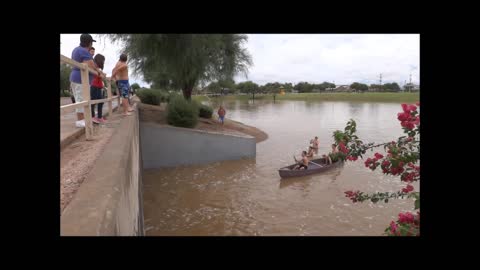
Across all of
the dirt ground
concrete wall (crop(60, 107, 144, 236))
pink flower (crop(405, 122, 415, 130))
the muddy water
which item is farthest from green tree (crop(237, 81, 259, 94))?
concrete wall (crop(60, 107, 144, 236))

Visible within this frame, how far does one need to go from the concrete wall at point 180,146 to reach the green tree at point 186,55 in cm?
332

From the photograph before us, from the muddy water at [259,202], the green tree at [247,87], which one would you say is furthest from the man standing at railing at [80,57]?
the green tree at [247,87]

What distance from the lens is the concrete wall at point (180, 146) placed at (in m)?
14.1

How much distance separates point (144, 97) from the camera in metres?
24.4

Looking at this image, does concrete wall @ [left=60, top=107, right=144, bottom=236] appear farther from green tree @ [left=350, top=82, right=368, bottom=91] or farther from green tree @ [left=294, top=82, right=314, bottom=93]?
green tree @ [left=350, top=82, right=368, bottom=91]

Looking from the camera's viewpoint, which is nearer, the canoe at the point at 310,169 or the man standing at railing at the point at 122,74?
the man standing at railing at the point at 122,74

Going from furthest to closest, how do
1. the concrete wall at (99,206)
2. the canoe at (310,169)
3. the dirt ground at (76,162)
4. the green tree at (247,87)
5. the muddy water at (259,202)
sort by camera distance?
the green tree at (247,87) → the canoe at (310,169) → the muddy water at (259,202) → the dirt ground at (76,162) → the concrete wall at (99,206)

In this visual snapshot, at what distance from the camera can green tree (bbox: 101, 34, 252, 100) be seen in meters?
13.7

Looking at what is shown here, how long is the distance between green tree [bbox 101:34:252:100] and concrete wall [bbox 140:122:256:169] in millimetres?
Answer: 3316

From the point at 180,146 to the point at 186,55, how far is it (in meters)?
4.25

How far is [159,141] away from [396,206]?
10.0 meters

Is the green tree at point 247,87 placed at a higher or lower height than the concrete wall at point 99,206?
higher

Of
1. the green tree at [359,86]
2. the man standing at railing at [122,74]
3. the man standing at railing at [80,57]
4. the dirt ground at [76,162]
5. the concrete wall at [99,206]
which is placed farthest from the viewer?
the green tree at [359,86]

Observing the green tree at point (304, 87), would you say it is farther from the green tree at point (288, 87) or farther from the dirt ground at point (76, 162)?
the dirt ground at point (76, 162)
